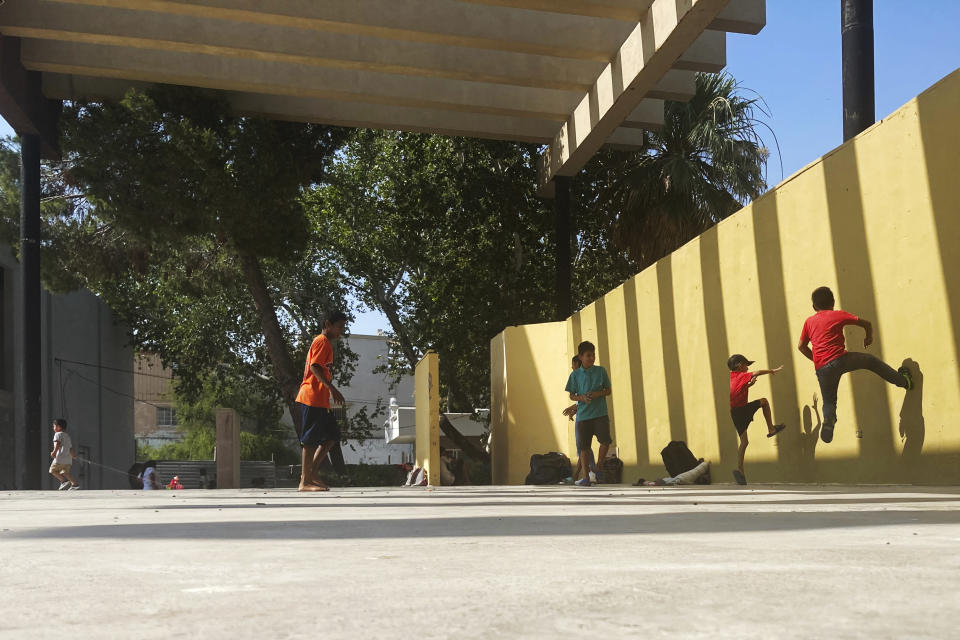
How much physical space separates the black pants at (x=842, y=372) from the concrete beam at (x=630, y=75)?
14.4 ft

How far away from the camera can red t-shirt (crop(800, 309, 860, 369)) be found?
24.3ft

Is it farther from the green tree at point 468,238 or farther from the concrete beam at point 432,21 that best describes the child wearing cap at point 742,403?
the green tree at point 468,238

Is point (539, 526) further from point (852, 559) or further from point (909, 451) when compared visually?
point (909, 451)

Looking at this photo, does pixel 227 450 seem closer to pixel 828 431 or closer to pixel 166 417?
pixel 828 431

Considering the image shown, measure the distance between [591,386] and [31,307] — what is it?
862 cm

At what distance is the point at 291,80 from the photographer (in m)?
→ 14.0

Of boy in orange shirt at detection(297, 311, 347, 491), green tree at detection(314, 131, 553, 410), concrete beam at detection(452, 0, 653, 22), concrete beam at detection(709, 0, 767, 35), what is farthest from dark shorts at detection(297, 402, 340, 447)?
green tree at detection(314, 131, 553, 410)

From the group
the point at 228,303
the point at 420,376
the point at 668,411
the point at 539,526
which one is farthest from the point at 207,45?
the point at 228,303

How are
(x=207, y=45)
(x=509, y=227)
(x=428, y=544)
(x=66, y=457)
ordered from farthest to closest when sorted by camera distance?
1. (x=509, y=227)
2. (x=66, y=457)
3. (x=207, y=45)
4. (x=428, y=544)

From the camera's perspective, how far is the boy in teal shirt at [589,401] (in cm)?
1067

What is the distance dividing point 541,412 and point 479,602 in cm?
1446

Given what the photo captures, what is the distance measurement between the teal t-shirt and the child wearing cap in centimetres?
156

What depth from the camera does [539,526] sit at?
352 centimetres

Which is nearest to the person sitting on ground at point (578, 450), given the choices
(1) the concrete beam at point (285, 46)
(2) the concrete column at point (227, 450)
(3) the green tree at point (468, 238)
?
(1) the concrete beam at point (285, 46)
